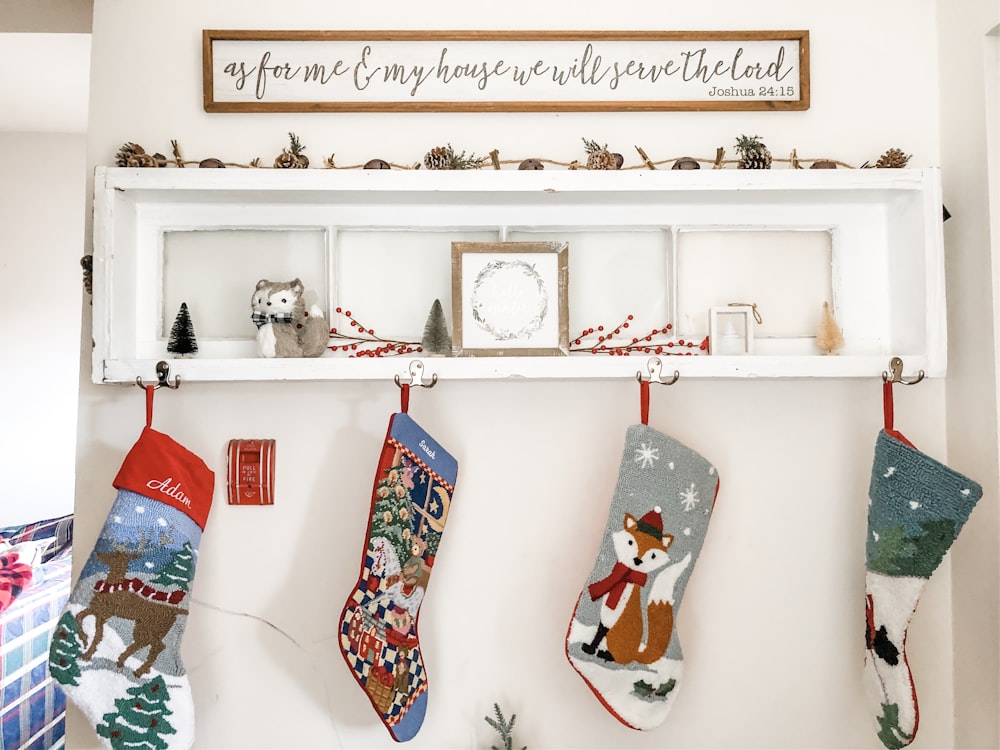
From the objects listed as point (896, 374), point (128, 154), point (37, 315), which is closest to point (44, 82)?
point (37, 315)


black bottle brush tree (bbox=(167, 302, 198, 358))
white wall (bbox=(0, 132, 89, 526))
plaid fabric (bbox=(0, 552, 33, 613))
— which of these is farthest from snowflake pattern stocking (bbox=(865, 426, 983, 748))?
white wall (bbox=(0, 132, 89, 526))

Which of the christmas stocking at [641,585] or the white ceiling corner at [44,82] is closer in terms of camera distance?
the christmas stocking at [641,585]

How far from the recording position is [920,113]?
1.26 meters

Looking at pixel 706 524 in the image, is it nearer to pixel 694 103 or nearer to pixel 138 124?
pixel 694 103

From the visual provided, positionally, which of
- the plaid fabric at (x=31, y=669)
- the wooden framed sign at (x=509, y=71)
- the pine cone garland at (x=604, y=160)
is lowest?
the plaid fabric at (x=31, y=669)

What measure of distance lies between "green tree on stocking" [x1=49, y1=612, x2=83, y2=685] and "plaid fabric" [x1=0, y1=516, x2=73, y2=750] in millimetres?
868

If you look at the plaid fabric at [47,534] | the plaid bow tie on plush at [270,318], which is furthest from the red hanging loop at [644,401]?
the plaid fabric at [47,534]

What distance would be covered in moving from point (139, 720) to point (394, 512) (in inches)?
21.7

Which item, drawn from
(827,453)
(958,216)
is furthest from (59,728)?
(958,216)

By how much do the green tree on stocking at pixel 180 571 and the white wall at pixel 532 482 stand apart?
115mm

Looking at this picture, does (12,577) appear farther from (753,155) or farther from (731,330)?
(753,155)

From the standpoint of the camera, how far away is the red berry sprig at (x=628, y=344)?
1.24m

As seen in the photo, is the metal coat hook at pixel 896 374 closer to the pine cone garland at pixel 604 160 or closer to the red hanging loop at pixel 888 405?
the red hanging loop at pixel 888 405

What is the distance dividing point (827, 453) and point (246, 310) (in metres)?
1.20
